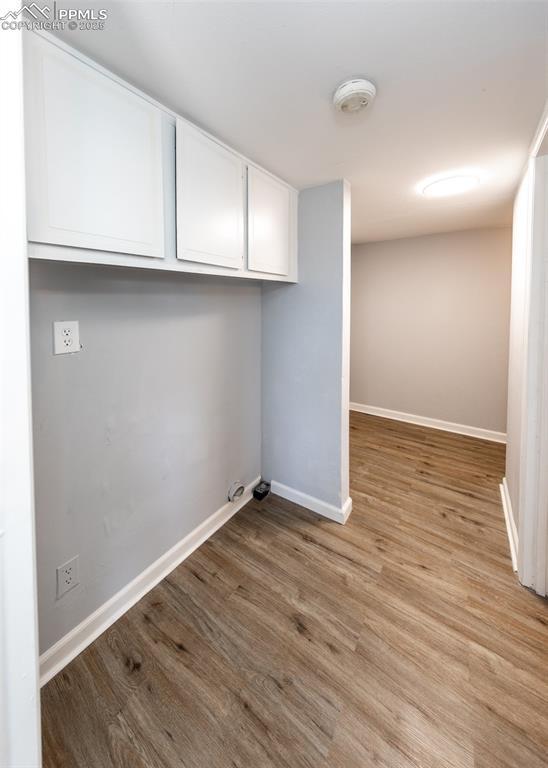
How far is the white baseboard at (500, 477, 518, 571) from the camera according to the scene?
189 centimetres

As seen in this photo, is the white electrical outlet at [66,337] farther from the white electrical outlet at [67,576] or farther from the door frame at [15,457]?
the white electrical outlet at [67,576]

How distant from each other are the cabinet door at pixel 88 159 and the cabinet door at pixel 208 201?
11 cm

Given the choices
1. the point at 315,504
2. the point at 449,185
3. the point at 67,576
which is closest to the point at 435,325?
the point at 449,185

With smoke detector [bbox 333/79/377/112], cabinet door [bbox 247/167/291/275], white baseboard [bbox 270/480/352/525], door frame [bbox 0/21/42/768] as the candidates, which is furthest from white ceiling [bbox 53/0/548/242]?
white baseboard [bbox 270/480/352/525]

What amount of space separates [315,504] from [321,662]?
1047mm

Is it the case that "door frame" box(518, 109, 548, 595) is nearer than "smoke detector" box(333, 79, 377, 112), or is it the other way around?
"smoke detector" box(333, 79, 377, 112)

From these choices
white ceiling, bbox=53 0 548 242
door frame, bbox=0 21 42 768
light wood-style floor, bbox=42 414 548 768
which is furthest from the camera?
light wood-style floor, bbox=42 414 548 768

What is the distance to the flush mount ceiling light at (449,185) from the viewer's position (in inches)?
78.7

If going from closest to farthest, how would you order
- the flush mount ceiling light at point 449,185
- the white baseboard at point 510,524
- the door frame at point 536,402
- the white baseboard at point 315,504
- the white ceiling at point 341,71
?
the white ceiling at point 341,71 → the door frame at point 536,402 → the white baseboard at point 510,524 → the flush mount ceiling light at point 449,185 → the white baseboard at point 315,504

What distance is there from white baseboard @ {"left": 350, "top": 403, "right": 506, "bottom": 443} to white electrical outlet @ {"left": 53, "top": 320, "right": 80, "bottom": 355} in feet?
12.5

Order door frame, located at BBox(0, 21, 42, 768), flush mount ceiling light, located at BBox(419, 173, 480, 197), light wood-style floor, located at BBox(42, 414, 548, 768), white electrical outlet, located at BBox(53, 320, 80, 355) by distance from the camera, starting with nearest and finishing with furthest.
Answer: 1. door frame, located at BBox(0, 21, 42, 768)
2. light wood-style floor, located at BBox(42, 414, 548, 768)
3. white electrical outlet, located at BBox(53, 320, 80, 355)
4. flush mount ceiling light, located at BBox(419, 173, 480, 197)

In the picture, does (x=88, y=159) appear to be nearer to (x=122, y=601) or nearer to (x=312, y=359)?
(x=312, y=359)

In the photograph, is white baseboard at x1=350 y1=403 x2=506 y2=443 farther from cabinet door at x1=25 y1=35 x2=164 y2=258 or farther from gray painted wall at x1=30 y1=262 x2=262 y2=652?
cabinet door at x1=25 y1=35 x2=164 y2=258

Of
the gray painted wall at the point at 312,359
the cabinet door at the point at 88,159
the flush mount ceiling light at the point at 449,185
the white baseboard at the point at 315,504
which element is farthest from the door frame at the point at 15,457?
the flush mount ceiling light at the point at 449,185
